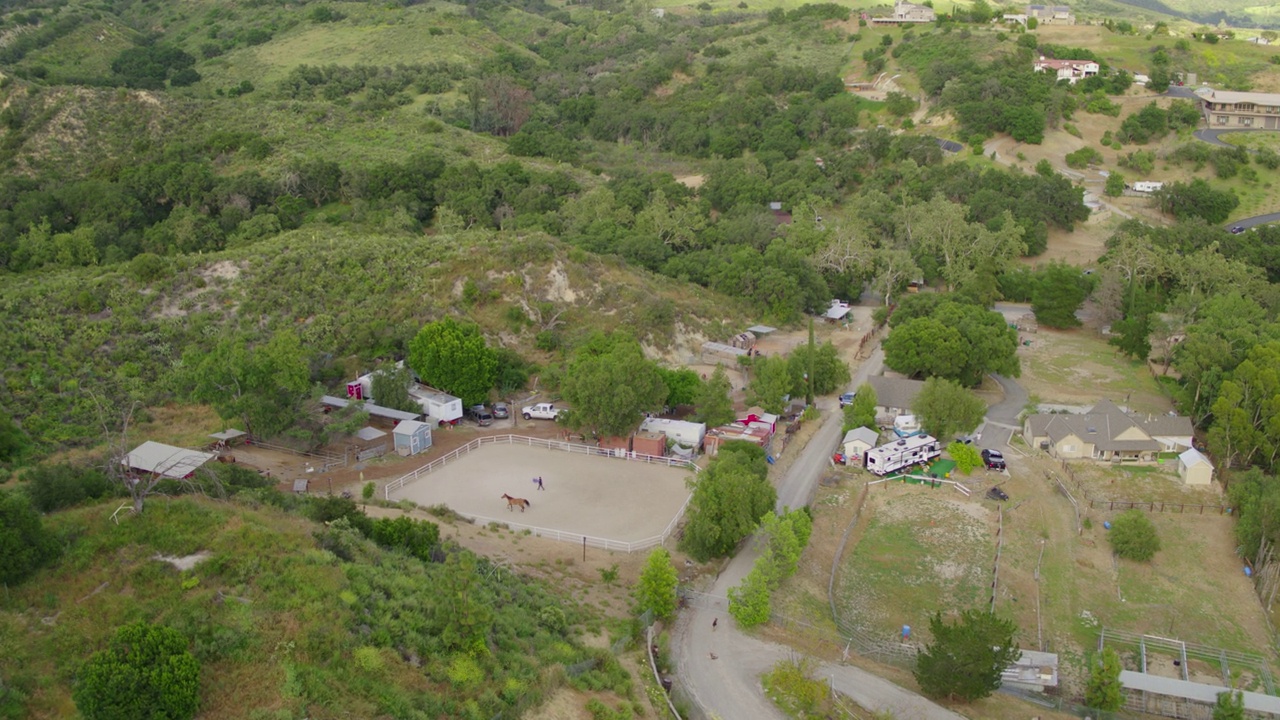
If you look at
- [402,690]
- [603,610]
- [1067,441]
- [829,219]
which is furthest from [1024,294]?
[402,690]

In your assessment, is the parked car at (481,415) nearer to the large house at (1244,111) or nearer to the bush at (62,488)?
the bush at (62,488)

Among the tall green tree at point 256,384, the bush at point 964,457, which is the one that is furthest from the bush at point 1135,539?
the tall green tree at point 256,384

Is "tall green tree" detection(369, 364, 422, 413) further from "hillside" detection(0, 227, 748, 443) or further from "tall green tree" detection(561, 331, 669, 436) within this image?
"tall green tree" detection(561, 331, 669, 436)

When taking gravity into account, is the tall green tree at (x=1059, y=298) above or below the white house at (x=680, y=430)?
below

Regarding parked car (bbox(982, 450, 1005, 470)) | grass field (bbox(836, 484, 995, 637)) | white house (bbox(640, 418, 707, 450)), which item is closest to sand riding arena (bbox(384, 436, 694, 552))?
white house (bbox(640, 418, 707, 450))

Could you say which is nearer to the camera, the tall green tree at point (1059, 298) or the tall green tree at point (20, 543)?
the tall green tree at point (20, 543)

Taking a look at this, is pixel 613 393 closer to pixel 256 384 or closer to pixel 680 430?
pixel 680 430
